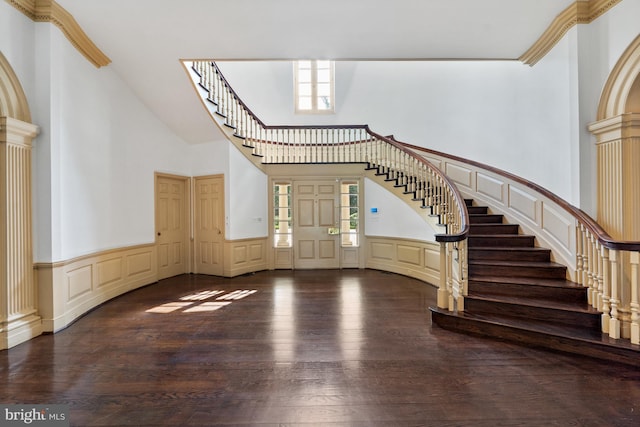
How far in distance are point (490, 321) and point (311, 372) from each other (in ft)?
6.46

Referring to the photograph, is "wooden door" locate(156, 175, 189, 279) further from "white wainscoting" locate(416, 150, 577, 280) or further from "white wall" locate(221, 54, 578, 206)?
"white wainscoting" locate(416, 150, 577, 280)

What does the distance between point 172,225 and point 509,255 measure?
5728 millimetres

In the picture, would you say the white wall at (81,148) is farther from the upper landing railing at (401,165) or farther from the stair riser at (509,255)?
the stair riser at (509,255)

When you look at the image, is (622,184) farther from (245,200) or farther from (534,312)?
(245,200)

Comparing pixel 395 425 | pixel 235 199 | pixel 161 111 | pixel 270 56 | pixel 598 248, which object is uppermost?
pixel 270 56

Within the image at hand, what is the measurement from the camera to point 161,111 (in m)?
5.59

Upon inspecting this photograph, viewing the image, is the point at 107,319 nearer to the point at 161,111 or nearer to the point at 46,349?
the point at 46,349

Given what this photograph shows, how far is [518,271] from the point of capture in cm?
404

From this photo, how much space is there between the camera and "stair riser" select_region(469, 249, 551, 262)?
4.23 m

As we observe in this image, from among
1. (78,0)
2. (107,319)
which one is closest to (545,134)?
(78,0)

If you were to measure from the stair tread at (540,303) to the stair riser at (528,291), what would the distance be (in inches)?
1.8

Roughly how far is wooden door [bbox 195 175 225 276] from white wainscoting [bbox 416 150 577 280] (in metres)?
4.58

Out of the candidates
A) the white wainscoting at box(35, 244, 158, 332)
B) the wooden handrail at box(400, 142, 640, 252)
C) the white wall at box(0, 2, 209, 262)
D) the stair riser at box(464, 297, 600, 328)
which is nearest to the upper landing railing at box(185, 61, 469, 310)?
the stair riser at box(464, 297, 600, 328)

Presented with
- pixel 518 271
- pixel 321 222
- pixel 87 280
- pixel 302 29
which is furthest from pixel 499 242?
pixel 87 280
